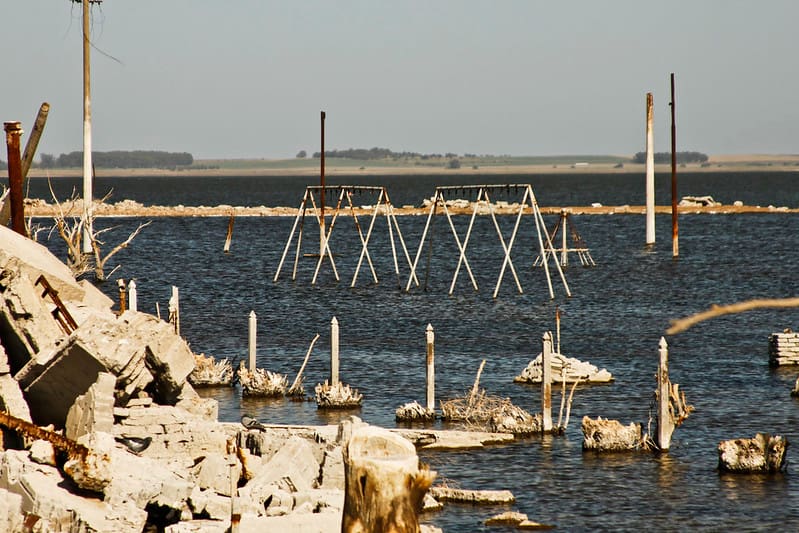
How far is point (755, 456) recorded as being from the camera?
66.8ft

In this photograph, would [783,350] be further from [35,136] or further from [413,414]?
[35,136]

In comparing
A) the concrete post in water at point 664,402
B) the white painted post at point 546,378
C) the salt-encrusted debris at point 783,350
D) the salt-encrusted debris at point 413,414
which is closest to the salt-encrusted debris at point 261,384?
the salt-encrusted debris at point 413,414

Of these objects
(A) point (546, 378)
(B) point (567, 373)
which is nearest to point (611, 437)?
(A) point (546, 378)

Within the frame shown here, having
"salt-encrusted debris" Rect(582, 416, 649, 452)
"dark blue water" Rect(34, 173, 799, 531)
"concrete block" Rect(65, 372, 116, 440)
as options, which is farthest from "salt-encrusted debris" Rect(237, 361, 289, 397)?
"concrete block" Rect(65, 372, 116, 440)

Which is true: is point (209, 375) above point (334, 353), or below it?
below

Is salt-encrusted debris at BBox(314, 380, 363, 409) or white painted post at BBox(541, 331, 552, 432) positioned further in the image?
salt-encrusted debris at BBox(314, 380, 363, 409)

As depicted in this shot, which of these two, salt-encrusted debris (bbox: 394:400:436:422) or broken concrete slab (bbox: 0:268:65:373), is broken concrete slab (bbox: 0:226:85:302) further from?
salt-encrusted debris (bbox: 394:400:436:422)

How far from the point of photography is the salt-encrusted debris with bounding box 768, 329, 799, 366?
31.1 meters

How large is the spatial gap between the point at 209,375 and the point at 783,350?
14360 millimetres

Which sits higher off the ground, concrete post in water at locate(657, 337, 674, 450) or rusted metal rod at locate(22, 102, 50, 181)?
rusted metal rod at locate(22, 102, 50, 181)

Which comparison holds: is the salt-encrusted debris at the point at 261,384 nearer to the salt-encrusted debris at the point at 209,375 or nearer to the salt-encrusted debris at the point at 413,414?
the salt-encrusted debris at the point at 209,375

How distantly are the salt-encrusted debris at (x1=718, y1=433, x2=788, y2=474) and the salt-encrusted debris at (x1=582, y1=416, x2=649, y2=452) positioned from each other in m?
1.64

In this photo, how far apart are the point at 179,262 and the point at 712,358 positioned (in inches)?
1612

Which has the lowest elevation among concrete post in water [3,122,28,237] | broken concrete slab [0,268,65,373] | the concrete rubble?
the concrete rubble
